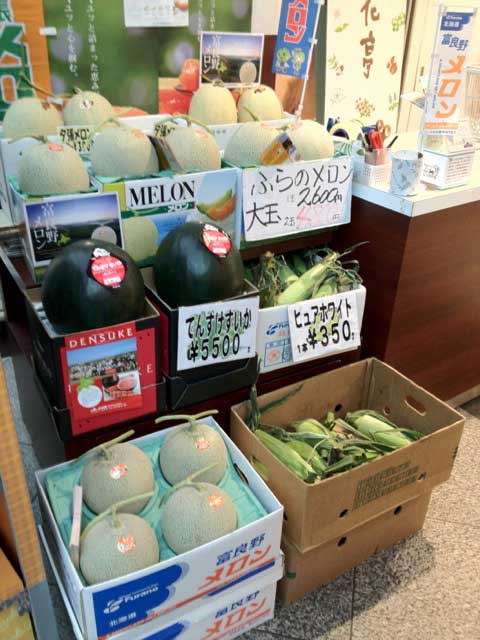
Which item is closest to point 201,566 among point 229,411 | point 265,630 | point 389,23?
point 265,630

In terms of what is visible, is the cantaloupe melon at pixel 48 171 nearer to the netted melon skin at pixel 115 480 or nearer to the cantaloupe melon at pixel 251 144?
the cantaloupe melon at pixel 251 144

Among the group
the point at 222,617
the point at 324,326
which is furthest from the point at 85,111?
the point at 222,617

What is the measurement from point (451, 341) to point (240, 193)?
41.9 inches

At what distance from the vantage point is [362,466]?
58.4 inches

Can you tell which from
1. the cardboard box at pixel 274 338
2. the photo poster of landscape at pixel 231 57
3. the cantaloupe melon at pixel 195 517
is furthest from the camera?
the photo poster of landscape at pixel 231 57

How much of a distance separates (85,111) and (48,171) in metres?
0.45

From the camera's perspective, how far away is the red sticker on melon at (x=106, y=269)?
1.34 metres

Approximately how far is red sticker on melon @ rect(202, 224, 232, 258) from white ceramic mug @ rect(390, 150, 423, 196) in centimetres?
65

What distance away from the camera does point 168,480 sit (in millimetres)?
1490

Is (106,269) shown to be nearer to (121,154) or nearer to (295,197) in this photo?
(121,154)

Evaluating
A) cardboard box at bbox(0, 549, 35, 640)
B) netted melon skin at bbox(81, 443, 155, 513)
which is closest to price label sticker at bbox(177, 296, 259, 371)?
netted melon skin at bbox(81, 443, 155, 513)

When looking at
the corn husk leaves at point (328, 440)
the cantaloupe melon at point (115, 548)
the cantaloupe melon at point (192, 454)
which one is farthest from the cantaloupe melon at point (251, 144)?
the cantaloupe melon at point (115, 548)

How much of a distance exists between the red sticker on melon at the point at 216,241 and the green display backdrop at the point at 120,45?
1173 mm

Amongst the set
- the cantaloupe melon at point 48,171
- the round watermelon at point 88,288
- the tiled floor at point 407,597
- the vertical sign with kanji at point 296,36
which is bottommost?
the tiled floor at point 407,597
